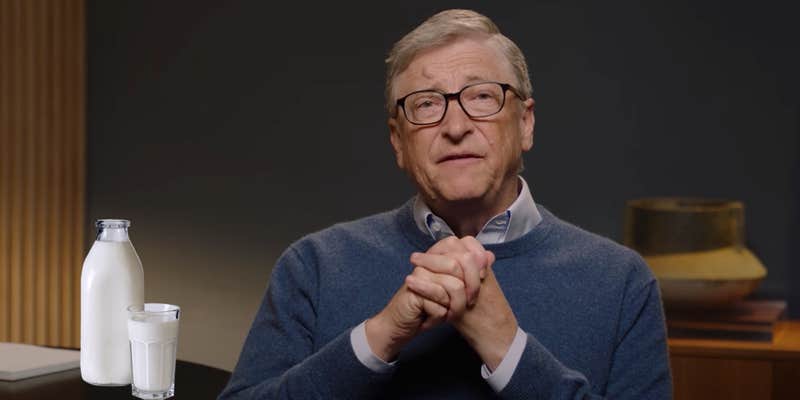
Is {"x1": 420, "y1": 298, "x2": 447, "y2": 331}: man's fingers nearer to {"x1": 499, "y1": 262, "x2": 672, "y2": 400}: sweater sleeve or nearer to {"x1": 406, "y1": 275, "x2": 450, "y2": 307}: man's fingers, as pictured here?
{"x1": 406, "y1": 275, "x2": 450, "y2": 307}: man's fingers

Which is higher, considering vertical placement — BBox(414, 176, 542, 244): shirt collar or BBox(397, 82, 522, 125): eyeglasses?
BBox(397, 82, 522, 125): eyeglasses

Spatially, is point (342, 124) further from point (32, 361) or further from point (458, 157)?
point (458, 157)

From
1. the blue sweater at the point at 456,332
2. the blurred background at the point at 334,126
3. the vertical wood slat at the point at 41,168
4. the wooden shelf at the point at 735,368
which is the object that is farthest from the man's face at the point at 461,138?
the vertical wood slat at the point at 41,168

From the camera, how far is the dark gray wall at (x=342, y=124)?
317 cm

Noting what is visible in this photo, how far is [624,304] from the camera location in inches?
65.7

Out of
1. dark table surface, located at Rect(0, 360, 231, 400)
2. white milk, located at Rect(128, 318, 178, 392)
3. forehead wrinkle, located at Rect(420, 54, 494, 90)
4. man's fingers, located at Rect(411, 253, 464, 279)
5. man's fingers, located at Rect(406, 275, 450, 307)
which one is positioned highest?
forehead wrinkle, located at Rect(420, 54, 494, 90)

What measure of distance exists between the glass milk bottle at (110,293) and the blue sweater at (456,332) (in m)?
0.22

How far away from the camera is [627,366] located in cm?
163

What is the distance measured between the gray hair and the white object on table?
786 millimetres

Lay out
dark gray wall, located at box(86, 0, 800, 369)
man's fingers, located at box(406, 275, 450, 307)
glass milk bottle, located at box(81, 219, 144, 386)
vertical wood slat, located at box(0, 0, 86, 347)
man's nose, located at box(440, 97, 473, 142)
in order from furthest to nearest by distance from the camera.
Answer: vertical wood slat, located at box(0, 0, 86, 347), dark gray wall, located at box(86, 0, 800, 369), glass milk bottle, located at box(81, 219, 144, 386), man's nose, located at box(440, 97, 473, 142), man's fingers, located at box(406, 275, 450, 307)

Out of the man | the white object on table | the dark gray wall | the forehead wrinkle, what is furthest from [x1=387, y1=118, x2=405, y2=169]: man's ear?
the dark gray wall

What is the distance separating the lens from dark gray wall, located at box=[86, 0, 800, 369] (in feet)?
10.4

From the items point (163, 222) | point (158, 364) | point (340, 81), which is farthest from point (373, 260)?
point (163, 222)

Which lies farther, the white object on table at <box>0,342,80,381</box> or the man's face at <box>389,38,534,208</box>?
the white object on table at <box>0,342,80,381</box>
